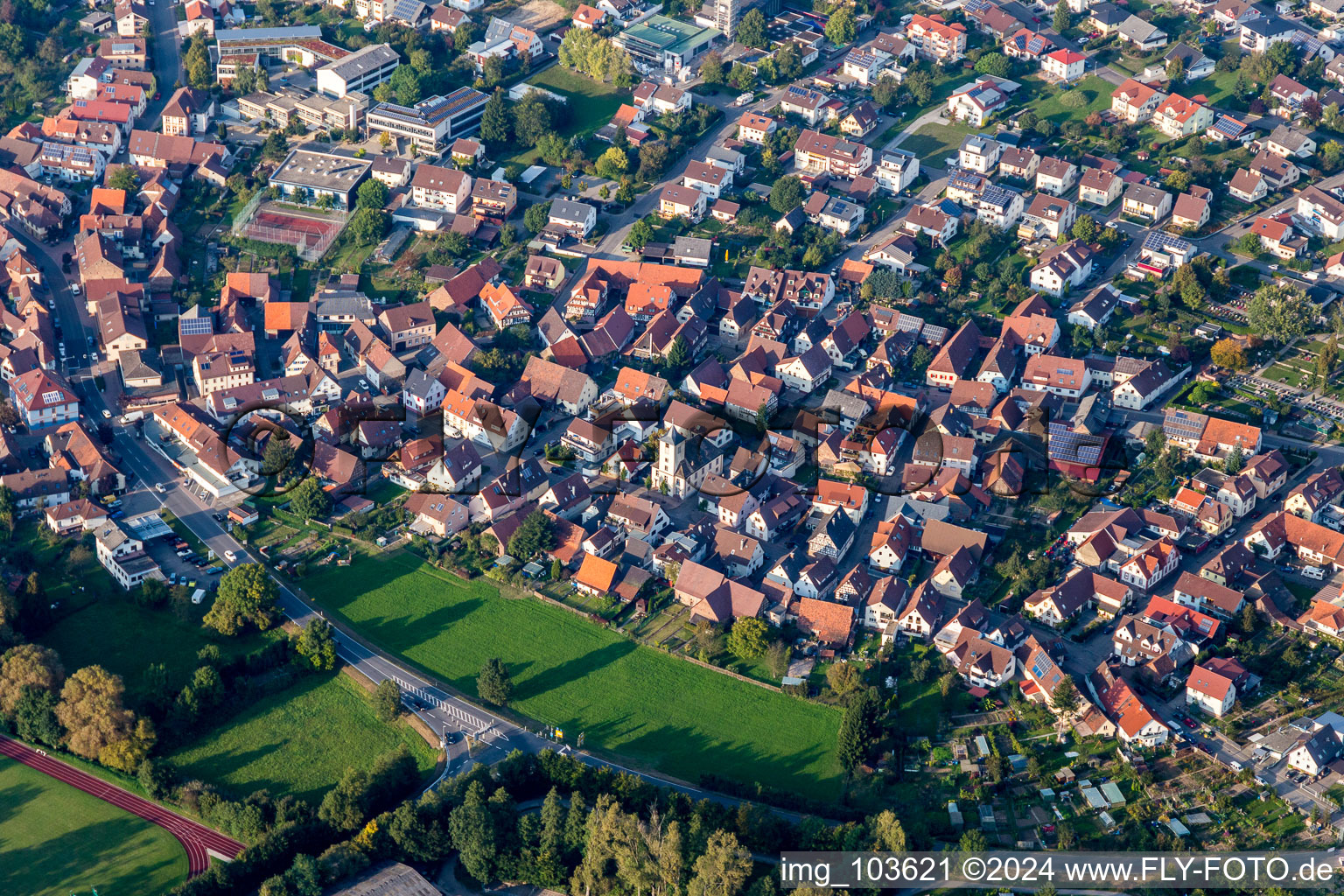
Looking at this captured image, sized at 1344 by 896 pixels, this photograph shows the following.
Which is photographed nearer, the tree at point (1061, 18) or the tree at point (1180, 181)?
the tree at point (1180, 181)

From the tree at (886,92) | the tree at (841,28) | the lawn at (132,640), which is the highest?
the tree at (841,28)

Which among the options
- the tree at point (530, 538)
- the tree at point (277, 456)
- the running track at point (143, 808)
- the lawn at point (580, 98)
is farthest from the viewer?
the lawn at point (580, 98)

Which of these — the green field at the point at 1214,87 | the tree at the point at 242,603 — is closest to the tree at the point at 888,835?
the tree at the point at 242,603

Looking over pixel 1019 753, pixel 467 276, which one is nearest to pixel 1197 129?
pixel 467 276

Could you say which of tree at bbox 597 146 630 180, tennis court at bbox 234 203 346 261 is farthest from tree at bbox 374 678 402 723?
tree at bbox 597 146 630 180

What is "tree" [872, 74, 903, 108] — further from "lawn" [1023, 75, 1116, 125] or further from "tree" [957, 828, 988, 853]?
"tree" [957, 828, 988, 853]

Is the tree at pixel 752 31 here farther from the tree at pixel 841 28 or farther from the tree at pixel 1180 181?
the tree at pixel 1180 181

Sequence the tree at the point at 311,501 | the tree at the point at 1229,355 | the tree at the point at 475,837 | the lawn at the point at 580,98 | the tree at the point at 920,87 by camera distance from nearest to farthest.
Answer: the tree at the point at 475,837 < the tree at the point at 311,501 < the tree at the point at 1229,355 < the lawn at the point at 580,98 < the tree at the point at 920,87

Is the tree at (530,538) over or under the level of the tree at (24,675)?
under
